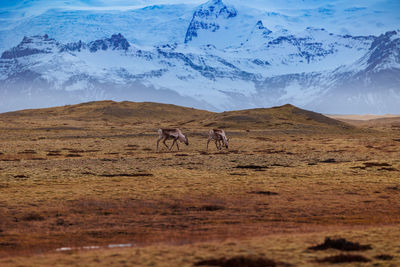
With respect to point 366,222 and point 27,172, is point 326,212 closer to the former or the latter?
point 366,222

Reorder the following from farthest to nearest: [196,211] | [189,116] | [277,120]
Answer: [189,116] → [277,120] → [196,211]

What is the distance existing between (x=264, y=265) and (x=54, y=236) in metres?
6.38

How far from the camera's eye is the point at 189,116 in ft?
491

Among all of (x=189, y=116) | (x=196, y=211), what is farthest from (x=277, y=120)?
(x=196, y=211)

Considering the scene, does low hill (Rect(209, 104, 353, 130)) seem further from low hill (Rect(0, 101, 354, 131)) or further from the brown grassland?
the brown grassland

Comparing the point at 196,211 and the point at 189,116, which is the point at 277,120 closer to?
the point at 189,116

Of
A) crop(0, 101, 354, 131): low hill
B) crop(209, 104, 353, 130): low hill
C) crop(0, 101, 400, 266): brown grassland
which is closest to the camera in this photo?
crop(0, 101, 400, 266): brown grassland

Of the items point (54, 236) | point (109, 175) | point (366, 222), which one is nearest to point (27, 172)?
point (109, 175)

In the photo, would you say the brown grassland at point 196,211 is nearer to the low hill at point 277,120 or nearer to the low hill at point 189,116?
the low hill at point 277,120

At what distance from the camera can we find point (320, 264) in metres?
11.5

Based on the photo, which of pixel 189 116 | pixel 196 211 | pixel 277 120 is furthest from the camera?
pixel 189 116

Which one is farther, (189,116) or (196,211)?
(189,116)

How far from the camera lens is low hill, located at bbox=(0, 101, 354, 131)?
348ft

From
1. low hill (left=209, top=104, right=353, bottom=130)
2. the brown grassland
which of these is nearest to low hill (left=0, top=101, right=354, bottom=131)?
low hill (left=209, top=104, right=353, bottom=130)
